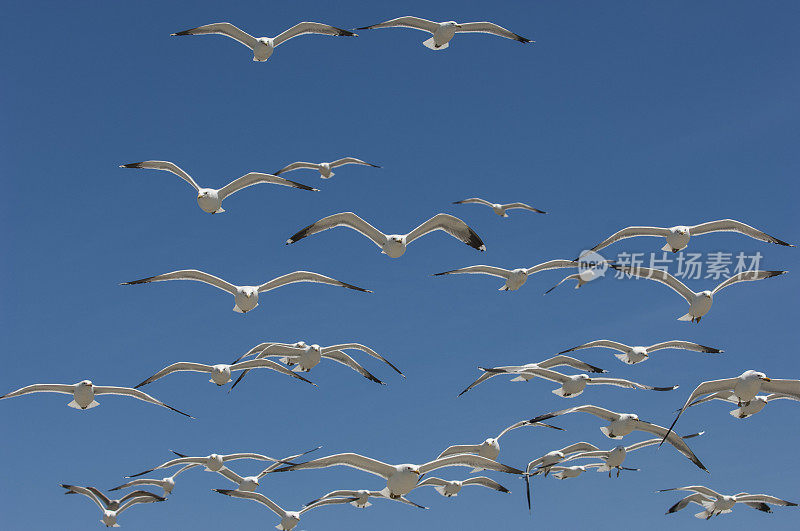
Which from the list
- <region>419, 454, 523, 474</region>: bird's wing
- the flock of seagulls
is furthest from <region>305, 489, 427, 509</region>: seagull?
<region>419, 454, 523, 474</region>: bird's wing

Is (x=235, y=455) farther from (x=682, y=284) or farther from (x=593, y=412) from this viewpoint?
(x=682, y=284)

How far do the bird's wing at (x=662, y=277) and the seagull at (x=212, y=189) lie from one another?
11483 mm

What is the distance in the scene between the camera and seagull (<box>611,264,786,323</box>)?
2686 cm

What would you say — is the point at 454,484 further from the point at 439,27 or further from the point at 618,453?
Answer: the point at 439,27

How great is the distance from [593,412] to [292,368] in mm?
9952

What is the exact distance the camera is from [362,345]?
27891 mm

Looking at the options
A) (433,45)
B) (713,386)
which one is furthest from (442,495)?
(433,45)

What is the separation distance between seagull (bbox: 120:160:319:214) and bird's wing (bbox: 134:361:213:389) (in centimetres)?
570

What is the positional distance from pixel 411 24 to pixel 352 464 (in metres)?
12.5

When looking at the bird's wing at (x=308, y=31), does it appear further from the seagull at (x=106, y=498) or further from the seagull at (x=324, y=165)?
the seagull at (x=106, y=498)

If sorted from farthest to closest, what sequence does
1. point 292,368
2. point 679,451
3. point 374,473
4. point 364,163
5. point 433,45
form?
point 364,163 → point 292,368 → point 679,451 → point 433,45 → point 374,473

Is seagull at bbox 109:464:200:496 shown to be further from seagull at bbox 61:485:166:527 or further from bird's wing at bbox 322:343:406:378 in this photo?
bird's wing at bbox 322:343:406:378

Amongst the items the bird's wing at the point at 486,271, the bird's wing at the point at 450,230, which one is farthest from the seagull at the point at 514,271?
the bird's wing at the point at 450,230

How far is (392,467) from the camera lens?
2130 centimetres
